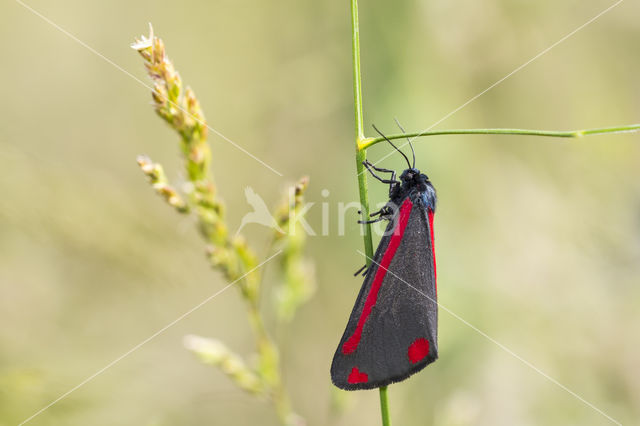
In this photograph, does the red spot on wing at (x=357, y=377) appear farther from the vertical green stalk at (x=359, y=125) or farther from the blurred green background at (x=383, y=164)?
the blurred green background at (x=383, y=164)

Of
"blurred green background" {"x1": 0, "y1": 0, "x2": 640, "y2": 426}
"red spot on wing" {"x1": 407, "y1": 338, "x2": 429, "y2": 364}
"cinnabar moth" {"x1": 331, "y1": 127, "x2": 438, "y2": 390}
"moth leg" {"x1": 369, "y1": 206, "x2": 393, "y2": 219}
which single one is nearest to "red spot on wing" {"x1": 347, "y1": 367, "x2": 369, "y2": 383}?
"cinnabar moth" {"x1": 331, "y1": 127, "x2": 438, "y2": 390}

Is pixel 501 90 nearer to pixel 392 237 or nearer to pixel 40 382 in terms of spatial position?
pixel 392 237

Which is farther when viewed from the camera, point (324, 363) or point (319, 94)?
point (324, 363)

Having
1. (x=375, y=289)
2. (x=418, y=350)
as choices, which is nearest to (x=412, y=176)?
(x=375, y=289)

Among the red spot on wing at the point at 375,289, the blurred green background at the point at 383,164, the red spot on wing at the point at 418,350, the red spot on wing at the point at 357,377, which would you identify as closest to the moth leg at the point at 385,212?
the red spot on wing at the point at 375,289

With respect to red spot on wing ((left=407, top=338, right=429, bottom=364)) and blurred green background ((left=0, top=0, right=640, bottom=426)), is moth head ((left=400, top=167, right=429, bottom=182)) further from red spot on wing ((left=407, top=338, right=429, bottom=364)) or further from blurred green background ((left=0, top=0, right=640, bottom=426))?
blurred green background ((left=0, top=0, right=640, bottom=426))

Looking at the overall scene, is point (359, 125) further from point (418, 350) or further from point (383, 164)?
point (383, 164)

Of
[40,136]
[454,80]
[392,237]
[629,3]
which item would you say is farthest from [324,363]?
[629,3]
